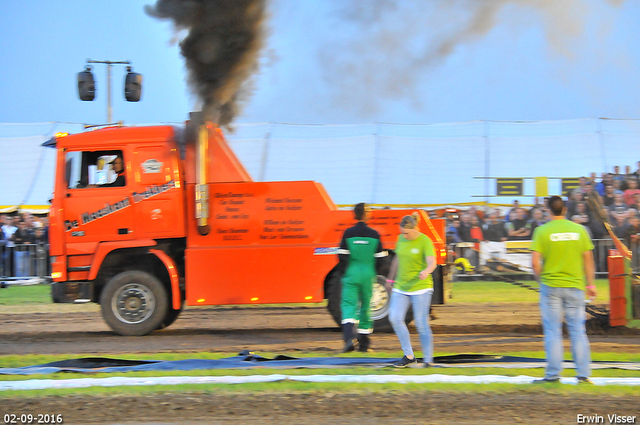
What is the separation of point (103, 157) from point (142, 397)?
16.5 ft

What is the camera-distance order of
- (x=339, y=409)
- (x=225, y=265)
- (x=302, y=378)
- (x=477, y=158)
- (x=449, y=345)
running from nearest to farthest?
(x=339, y=409) < (x=302, y=378) < (x=449, y=345) < (x=225, y=265) < (x=477, y=158)

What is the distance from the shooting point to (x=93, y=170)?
947 cm

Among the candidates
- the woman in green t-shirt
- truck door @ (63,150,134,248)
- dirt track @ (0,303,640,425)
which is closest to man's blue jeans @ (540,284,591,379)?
dirt track @ (0,303,640,425)

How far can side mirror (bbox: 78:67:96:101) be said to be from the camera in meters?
16.2

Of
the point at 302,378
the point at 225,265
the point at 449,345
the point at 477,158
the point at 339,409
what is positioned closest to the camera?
the point at 339,409

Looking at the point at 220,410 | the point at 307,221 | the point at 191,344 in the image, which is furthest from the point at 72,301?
the point at 220,410

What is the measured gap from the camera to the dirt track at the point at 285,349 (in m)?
4.99

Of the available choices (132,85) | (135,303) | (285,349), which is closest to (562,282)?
(285,349)

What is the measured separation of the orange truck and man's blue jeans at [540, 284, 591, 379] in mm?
3481

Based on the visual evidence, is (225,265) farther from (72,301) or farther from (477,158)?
(477,158)

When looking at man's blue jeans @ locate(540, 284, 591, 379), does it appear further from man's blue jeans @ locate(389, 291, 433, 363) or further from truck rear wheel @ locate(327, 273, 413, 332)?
truck rear wheel @ locate(327, 273, 413, 332)

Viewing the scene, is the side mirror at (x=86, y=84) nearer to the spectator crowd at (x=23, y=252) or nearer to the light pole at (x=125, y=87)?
the light pole at (x=125, y=87)

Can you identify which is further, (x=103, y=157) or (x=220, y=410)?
(x=103, y=157)

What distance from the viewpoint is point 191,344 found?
8.82 metres
